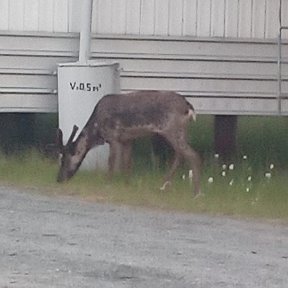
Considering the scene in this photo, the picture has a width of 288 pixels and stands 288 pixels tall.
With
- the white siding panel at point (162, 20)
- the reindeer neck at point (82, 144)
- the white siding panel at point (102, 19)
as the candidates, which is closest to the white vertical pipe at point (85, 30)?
the white siding panel at point (102, 19)

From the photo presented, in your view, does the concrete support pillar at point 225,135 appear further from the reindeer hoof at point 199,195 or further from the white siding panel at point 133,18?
the reindeer hoof at point 199,195

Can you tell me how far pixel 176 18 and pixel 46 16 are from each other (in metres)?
1.67

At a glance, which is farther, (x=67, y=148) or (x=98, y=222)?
(x=67, y=148)

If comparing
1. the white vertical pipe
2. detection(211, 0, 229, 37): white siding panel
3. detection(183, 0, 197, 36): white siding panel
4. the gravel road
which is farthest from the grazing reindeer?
detection(211, 0, 229, 37): white siding panel

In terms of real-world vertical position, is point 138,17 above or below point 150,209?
above

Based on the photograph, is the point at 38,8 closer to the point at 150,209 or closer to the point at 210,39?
the point at 210,39

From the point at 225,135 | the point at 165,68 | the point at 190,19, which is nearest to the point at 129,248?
the point at 165,68

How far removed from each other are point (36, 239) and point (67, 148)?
3.87m

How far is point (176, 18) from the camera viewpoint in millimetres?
16297

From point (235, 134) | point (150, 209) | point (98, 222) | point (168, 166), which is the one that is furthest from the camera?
point (235, 134)

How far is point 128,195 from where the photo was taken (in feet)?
44.4

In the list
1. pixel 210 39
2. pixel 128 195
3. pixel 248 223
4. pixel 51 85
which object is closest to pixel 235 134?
pixel 210 39

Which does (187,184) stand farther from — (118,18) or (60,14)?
(60,14)

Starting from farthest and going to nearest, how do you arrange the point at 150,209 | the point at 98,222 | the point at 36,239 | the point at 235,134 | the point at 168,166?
the point at 235,134 < the point at 168,166 < the point at 150,209 < the point at 98,222 < the point at 36,239
